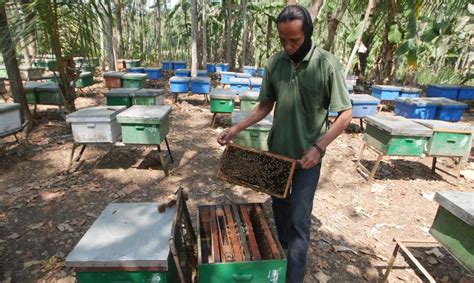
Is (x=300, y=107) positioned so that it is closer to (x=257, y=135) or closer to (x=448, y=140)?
(x=257, y=135)

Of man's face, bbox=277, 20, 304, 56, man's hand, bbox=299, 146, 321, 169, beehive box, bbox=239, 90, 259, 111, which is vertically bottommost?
beehive box, bbox=239, 90, 259, 111

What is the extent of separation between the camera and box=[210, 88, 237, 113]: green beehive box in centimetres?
709

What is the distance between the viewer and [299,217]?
7.70 feet

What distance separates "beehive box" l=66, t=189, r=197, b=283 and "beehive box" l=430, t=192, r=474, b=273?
6.45 feet

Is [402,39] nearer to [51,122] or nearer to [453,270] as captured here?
[453,270]

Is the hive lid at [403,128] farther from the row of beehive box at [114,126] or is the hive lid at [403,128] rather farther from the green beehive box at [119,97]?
the green beehive box at [119,97]

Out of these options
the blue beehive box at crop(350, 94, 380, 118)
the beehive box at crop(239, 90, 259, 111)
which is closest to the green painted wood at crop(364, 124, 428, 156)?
the blue beehive box at crop(350, 94, 380, 118)

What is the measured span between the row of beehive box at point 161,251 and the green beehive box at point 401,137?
3.11 m

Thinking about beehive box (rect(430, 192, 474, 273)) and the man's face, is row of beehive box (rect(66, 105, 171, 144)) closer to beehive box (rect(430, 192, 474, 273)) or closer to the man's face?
the man's face

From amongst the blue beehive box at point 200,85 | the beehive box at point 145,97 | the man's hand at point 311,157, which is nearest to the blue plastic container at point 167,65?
the blue beehive box at point 200,85

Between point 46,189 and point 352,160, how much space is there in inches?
224

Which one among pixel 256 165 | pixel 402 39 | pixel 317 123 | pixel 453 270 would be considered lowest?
pixel 453 270

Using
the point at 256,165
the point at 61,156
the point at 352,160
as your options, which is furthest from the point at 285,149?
the point at 61,156

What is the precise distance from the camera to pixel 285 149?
2396 millimetres
